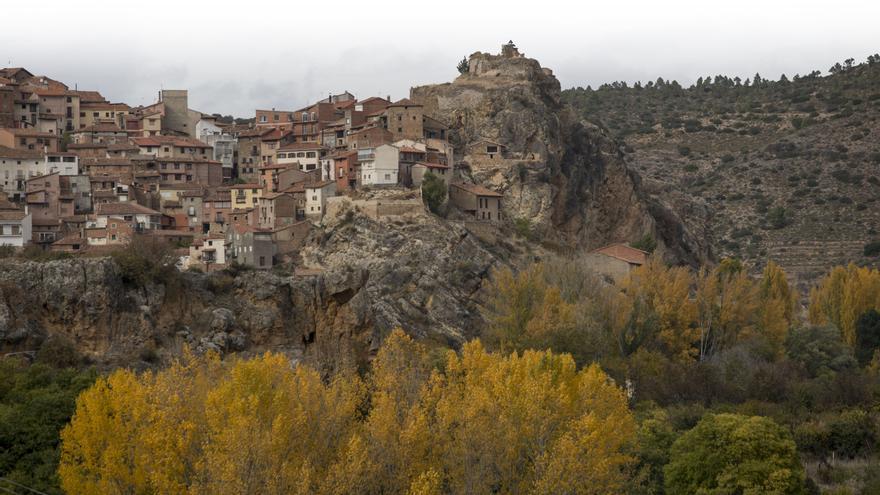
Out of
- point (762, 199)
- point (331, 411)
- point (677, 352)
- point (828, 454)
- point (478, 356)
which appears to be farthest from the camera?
point (762, 199)

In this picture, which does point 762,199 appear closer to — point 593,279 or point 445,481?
point 593,279

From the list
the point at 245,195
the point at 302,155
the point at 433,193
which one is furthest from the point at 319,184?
the point at 302,155

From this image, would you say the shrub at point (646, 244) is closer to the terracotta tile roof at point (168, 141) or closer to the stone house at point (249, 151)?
the stone house at point (249, 151)

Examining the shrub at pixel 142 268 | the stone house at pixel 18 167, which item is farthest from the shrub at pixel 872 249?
the shrub at pixel 142 268

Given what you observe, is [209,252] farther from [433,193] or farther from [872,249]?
[872,249]

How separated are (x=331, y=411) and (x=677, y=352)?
1056 inches

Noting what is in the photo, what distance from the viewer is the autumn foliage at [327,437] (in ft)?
103

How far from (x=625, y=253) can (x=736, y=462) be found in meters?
30.7

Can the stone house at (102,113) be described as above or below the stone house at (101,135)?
above

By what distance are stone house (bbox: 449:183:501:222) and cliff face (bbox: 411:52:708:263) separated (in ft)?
4.38

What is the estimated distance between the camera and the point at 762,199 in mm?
99562

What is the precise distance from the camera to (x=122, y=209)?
67.1 m

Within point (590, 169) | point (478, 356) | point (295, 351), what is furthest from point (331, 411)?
point (590, 169)

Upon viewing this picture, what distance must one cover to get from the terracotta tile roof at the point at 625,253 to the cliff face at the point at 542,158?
243cm
